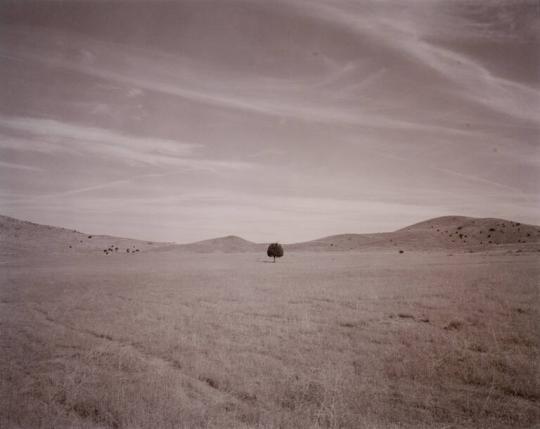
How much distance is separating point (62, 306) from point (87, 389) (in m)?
13.4

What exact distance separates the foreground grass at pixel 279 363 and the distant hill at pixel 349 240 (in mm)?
78549

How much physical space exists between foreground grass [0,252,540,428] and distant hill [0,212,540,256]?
7855cm

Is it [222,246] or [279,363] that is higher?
[222,246]

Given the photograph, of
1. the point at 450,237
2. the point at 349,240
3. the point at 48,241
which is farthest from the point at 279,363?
the point at 349,240

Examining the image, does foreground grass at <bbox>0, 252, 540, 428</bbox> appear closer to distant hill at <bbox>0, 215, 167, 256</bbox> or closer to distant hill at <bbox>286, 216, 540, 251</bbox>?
distant hill at <bbox>0, 215, 167, 256</bbox>

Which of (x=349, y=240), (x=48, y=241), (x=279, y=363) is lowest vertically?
(x=279, y=363)

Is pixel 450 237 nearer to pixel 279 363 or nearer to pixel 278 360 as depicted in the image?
pixel 278 360

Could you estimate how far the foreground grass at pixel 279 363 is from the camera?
805 centimetres

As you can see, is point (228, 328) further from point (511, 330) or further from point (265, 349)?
point (511, 330)

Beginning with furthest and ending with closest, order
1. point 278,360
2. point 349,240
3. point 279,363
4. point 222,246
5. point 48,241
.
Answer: point 222,246 → point 349,240 → point 48,241 → point 278,360 → point 279,363

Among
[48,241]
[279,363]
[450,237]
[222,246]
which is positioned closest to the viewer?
[279,363]

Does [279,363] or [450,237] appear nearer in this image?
[279,363]

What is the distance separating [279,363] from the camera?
431 inches

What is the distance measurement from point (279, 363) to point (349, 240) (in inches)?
4881
